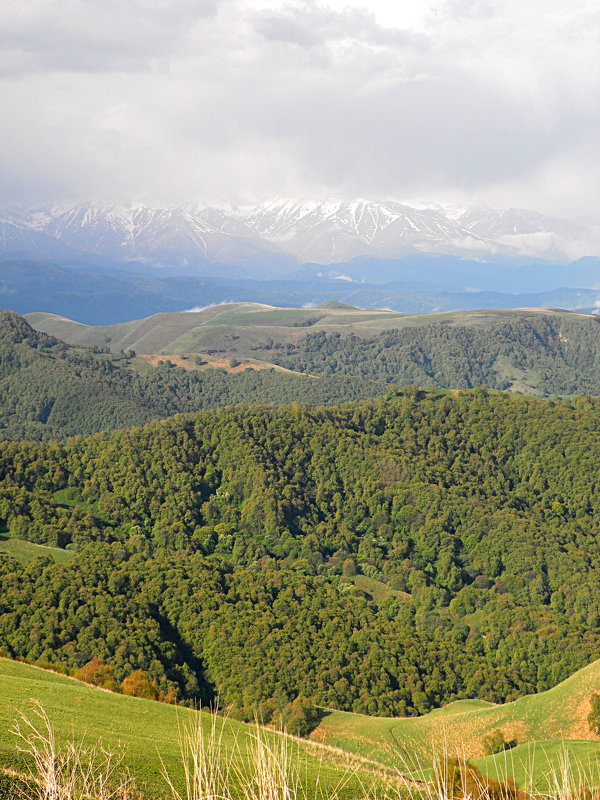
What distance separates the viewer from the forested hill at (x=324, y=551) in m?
67.0

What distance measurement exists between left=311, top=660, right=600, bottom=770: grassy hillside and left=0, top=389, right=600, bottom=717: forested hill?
1062 cm

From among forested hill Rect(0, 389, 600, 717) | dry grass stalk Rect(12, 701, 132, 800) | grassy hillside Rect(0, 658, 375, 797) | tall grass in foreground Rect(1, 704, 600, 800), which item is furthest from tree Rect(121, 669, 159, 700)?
dry grass stalk Rect(12, 701, 132, 800)

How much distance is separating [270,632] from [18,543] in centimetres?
3630

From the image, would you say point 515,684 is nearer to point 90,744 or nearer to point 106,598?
point 106,598

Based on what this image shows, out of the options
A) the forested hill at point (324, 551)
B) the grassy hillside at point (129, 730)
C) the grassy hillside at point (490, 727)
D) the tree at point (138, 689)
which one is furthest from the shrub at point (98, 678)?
the grassy hillside at point (490, 727)

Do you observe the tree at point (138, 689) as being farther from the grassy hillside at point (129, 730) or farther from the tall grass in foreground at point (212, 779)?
the tall grass in foreground at point (212, 779)

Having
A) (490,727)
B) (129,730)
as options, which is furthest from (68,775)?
(490,727)

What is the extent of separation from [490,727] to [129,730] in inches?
1132

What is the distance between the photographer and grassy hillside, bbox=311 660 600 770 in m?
44.4

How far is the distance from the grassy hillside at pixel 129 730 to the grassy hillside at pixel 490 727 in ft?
49.0

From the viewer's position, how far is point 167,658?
6550cm

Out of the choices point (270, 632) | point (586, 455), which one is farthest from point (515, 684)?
point (586, 455)

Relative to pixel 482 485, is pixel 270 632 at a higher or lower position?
lower

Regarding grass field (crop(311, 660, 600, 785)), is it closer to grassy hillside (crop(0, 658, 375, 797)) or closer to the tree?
the tree
